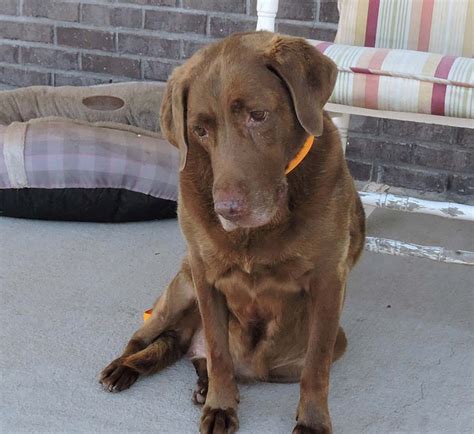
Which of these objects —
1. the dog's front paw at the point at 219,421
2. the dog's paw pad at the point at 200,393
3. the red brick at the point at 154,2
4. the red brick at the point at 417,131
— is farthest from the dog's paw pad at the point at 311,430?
the red brick at the point at 154,2

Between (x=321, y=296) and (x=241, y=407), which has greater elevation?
(x=321, y=296)

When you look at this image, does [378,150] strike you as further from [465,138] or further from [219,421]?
[219,421]

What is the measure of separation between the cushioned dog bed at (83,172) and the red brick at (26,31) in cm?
95

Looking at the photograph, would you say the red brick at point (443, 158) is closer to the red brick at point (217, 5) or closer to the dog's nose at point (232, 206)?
the red brick at point (217, 5)

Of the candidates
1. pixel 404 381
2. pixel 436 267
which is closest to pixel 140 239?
pixel 436 267

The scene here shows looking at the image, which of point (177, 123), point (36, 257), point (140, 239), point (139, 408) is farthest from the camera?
point (140, 239)

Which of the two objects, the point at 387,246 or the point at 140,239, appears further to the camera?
the point at 140,239

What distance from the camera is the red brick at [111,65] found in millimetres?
3510

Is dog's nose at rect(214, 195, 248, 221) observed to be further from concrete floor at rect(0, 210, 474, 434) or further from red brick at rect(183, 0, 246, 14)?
red brick at rect(183, 0, 246, 14)

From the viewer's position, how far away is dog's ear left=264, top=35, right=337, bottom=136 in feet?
4.60

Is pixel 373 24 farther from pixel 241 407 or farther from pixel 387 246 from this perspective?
pixel 241 407

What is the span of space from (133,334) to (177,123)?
0.65 meters

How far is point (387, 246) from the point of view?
84.3 inches

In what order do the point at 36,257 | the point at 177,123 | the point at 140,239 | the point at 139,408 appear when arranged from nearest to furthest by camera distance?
the point at 177,123 < the point at 139,408 < the point at 36,257 < the point at 140,239
